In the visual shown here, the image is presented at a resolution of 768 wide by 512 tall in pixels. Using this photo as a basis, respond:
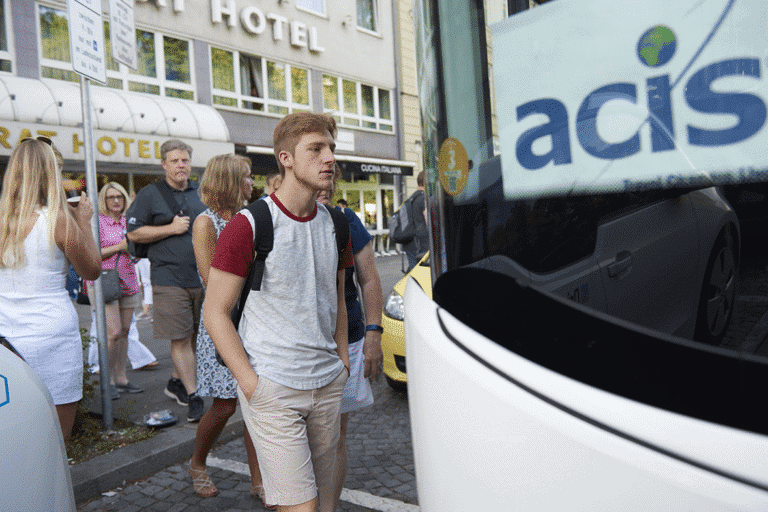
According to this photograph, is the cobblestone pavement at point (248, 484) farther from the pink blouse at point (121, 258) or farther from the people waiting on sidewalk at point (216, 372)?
the pink blouse at point (121, 258)

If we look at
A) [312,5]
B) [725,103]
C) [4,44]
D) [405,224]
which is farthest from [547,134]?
[312,5]

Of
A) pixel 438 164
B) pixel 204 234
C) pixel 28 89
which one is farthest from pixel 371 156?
pixel 438 164

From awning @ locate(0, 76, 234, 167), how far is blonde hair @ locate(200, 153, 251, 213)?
11.1m

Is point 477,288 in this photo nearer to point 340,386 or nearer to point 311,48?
point 340,386

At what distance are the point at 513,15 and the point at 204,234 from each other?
2.09 meters

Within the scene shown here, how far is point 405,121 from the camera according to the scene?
23.5 meters

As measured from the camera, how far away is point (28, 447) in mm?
1647

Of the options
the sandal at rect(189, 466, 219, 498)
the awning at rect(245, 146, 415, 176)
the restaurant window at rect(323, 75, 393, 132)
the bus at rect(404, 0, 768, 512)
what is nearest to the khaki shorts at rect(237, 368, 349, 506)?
the bus at rect(404, 0, 768, 512)

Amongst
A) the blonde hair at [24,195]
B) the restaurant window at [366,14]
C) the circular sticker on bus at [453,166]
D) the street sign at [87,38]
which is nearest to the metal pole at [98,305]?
the street sign at [87,38]

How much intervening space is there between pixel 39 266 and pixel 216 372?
37.2 inches

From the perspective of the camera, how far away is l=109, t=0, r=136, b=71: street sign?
4465 mm

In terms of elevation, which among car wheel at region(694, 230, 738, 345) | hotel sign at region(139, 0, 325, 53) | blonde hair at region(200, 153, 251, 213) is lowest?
car wheel at region(694, 230, 738, 345)

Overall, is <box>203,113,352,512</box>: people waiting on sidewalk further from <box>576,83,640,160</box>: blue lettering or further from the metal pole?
the metal pole

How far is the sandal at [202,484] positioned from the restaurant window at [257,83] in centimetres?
1482
